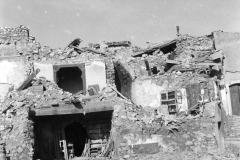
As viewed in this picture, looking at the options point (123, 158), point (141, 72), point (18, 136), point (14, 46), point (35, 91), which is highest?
point (14, 46)

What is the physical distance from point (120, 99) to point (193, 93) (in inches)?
219

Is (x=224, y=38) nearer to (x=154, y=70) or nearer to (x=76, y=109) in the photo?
(x=154, y=70)

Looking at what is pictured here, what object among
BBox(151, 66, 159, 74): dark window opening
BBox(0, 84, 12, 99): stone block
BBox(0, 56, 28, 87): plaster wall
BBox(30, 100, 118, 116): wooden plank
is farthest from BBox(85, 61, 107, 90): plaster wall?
BBox(0, 84, 12, 99): stone block

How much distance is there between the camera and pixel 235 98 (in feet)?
65.8

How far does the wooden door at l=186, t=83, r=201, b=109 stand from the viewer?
59.9 ft

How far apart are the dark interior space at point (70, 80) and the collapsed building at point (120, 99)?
62 millimetres

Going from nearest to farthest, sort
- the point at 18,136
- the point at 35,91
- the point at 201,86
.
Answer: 1. the point at 18,136
2. the point at 35,91
3. the point at 201,86

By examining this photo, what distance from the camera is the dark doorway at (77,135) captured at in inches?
684

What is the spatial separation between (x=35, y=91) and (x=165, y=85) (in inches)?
323

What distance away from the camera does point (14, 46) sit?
790 inches

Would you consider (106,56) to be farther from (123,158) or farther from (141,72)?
(123,158)

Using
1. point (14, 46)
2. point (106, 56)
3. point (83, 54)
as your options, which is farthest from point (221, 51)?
point (14, 46)

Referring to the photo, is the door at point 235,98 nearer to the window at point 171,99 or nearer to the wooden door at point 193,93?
the wooden door at point 193,93

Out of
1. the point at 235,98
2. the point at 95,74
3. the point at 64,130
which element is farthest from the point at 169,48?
the point at 64,130
